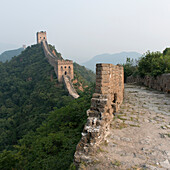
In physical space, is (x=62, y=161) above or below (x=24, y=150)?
above

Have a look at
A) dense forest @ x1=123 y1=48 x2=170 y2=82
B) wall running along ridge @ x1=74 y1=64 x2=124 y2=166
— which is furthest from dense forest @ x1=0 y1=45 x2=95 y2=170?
dense forest @ x1=123 y1=48 x2=170 y2=82

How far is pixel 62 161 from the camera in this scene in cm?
452

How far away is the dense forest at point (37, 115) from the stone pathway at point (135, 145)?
1.87 m

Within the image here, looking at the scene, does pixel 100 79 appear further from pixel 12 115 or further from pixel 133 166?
pixel 12 115

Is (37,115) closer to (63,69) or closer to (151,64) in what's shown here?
(63,69)

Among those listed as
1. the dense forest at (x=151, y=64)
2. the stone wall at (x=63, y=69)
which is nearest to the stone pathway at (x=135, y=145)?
the dense forest at (x=151, y=64)

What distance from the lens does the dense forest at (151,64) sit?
9.43 m

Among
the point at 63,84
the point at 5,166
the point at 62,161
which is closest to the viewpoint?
the point at 62,161

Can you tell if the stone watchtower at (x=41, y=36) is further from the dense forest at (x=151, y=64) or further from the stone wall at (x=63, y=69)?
the dense forest at (x=151, y=64)

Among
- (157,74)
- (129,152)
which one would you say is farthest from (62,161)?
(157,74)

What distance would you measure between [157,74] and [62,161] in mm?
7801

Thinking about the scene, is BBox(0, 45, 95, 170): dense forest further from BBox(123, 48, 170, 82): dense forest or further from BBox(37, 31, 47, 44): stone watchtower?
BBox(123, 48, 170, 82): dense forest

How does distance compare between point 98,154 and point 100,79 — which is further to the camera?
point 100,79

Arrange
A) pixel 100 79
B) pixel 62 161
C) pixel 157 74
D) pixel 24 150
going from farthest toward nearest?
pixel 157 74 → pixel 24 150 → pixel 62 161 → pixel 100 79
